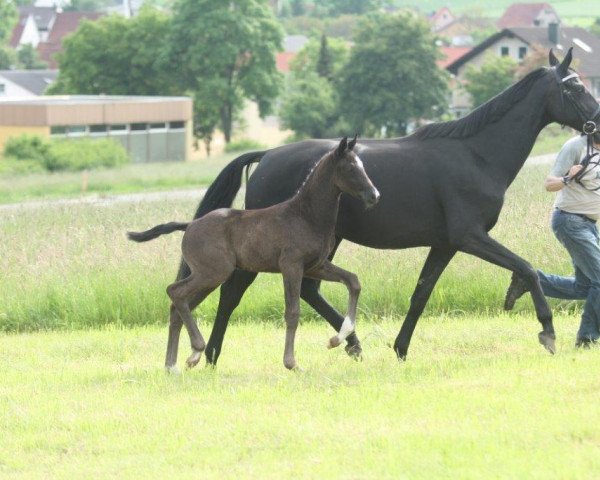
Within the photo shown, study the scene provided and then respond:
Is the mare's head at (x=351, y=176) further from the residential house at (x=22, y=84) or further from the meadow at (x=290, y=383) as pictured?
the residential house at (x=22, y=84)

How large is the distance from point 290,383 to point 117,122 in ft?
230

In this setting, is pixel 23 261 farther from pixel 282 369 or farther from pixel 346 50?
pixel 346 50

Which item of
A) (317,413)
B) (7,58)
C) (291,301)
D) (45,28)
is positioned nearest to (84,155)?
(291,301)

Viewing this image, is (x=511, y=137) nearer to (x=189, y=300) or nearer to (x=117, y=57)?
(x=189, y=300)

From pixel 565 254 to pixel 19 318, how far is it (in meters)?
5.83

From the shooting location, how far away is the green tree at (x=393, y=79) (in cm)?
9994

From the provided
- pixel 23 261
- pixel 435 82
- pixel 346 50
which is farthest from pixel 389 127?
pixel 23 261

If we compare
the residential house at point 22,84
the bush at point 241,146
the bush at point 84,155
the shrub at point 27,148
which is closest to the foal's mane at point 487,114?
the shrub at point 27,148

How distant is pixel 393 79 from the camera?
100 metres

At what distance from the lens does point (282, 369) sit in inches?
413

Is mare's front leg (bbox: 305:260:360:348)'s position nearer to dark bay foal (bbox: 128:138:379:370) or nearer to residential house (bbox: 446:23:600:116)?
dark bay foal (bbox: 128:138:379:370)

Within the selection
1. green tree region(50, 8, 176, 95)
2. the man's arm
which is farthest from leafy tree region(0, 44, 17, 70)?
the man's arm

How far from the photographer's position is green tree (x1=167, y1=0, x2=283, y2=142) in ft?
318

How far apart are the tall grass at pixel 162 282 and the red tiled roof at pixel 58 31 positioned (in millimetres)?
151391
